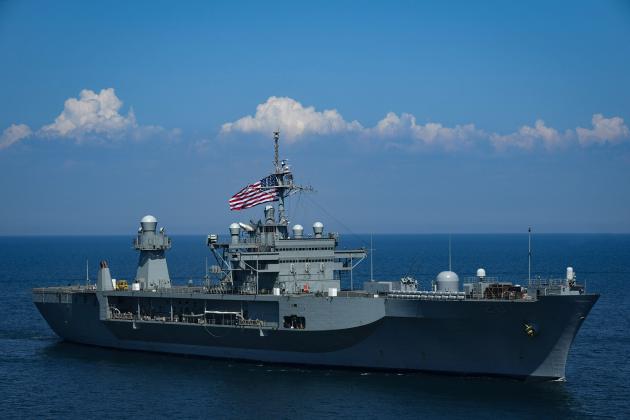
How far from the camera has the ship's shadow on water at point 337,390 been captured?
1428 inches

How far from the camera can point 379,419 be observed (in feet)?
115

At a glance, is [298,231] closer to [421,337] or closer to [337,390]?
[421,337]

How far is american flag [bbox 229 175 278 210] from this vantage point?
4869cm

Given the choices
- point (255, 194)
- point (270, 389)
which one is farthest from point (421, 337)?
point (255, 194)

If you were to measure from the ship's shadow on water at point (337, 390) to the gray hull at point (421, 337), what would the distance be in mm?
630

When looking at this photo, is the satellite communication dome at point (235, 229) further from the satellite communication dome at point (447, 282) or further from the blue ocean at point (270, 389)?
the satellite communication dome at point (447, 282)

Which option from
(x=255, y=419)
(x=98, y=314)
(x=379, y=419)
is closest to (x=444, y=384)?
(x=379, y=419)

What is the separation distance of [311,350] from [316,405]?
6.99 m

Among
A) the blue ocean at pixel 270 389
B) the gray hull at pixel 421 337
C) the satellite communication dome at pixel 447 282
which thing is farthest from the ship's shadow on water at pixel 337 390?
the satellite communication dome at pixel 447 282

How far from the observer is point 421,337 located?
41.0 meters

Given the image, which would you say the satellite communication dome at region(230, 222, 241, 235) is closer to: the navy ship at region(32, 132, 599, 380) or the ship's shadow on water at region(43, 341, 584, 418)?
the navy ship at region(32, 132, 599, 380)

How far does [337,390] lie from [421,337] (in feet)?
15.6

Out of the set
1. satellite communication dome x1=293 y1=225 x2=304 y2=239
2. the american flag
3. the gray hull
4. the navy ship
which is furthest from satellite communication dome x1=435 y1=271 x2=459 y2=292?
the american flag

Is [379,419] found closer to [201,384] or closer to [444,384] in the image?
[444,384]
